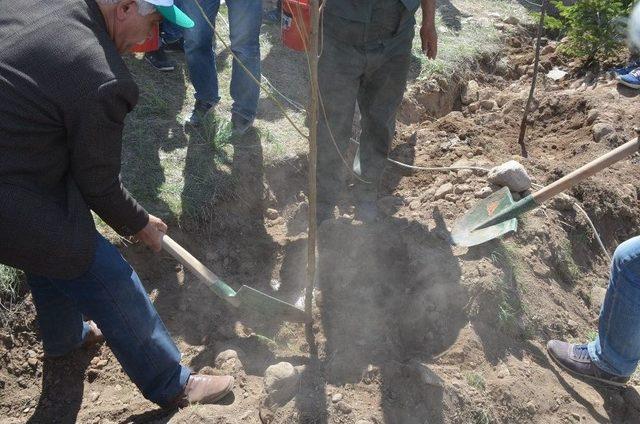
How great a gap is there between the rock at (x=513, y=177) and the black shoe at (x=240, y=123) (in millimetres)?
1785

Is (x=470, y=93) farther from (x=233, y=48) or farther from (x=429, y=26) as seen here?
(x=233, y=48)

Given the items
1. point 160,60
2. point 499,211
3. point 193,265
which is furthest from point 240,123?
point 499,211

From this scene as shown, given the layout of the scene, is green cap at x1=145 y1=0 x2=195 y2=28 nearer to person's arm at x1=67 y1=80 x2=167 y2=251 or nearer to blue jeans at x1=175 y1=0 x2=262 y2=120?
person's arm at x1=67 y1=80 x2=167 y2=251

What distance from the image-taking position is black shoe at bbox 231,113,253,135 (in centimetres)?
430

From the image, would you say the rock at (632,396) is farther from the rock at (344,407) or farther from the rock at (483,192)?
the rock at (344,407)

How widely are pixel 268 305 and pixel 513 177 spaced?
1.85 meters

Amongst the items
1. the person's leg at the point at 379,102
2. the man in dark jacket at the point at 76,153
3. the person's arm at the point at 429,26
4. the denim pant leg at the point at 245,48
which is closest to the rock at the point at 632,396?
the person's leg at the point at 379,102

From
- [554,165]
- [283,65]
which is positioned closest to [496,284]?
[554,165]

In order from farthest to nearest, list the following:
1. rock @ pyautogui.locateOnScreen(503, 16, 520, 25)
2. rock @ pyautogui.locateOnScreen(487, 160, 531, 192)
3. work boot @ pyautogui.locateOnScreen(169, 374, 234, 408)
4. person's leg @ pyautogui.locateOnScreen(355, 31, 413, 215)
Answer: rock @ pyautogui.locateOnScreen(503, 16, 520, 25)
rock @ pyautogui.locateOnScreen(487, 160, 531, 192)
person's leg @ pyautogui.locateOnScreen(355, 31, 413, 215)
work boot @ pyautogui.locateOnScreen(169, 374, 234, 408)

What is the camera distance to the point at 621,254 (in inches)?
110

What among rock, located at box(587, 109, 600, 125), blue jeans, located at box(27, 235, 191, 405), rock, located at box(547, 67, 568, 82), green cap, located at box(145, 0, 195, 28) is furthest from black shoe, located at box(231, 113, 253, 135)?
rock, located at box(547, 67, 568, 82)

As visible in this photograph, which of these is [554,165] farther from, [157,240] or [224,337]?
[157,240]

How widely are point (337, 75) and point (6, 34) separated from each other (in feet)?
6.24

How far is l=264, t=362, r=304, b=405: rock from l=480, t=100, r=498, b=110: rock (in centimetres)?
348
